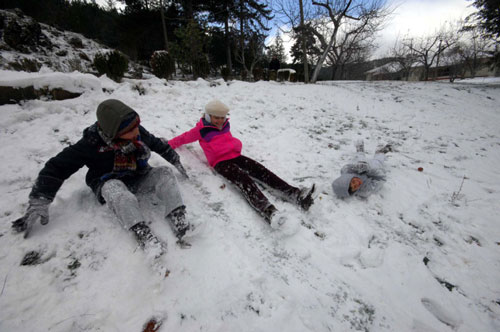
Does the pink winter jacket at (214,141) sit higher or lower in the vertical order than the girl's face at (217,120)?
lower

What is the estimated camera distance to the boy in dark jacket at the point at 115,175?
150cm

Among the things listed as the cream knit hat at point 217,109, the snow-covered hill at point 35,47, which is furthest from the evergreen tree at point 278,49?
the cream knit hat at point 217,109

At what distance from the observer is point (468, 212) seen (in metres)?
2.26

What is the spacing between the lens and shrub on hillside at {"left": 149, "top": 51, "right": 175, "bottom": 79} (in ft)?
21.3

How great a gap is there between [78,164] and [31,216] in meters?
0.47

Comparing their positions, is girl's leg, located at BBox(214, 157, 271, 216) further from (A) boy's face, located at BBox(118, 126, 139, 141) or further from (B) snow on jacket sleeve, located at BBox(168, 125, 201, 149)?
(A) boy's face, located at BBox(118, 126, 139, 141)

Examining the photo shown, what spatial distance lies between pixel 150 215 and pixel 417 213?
2852mm

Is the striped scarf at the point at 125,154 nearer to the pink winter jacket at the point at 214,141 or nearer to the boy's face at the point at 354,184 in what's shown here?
the pink winter jacket at the point at 214,141

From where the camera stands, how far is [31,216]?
4.83 feet

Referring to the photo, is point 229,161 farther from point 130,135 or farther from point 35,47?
point 35,47

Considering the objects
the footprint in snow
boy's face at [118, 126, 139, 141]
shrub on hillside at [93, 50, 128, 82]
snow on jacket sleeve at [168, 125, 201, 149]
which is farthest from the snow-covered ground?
shrub on hillside at [93, 50, 128, 82]

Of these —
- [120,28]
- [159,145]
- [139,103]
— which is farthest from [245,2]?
[159,145]

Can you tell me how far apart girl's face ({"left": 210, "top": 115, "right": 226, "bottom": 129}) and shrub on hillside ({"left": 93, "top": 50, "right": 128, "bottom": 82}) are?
4.24 metres

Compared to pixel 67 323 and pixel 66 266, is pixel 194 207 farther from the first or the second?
pixel 67 323
